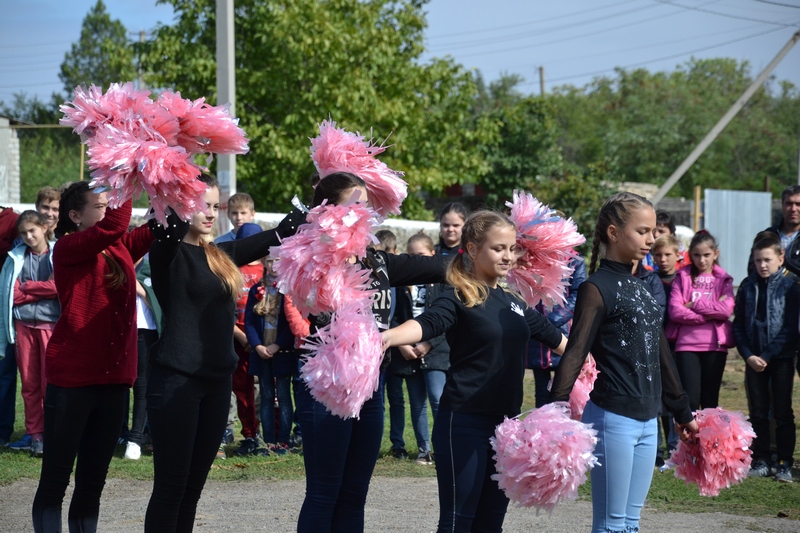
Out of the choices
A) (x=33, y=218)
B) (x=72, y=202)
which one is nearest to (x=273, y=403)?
(x=33, y=218)

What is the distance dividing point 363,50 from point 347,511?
14.2 m

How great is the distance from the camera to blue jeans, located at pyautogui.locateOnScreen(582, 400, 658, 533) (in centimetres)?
372

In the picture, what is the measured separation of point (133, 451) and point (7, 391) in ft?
4.75

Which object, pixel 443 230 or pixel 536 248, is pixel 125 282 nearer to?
pixel 536 248

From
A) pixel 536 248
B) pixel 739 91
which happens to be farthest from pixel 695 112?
pixel 536 248

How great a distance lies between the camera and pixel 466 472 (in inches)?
148

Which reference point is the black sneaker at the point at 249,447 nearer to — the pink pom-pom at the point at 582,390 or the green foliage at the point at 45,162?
the pink pom-pom at the point at 582,390

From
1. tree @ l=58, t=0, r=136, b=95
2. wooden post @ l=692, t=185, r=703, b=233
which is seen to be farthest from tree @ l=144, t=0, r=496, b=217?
tree @ l=58, t=0, r=136, b=95

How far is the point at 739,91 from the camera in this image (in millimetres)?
60812

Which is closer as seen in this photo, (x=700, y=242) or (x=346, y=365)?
(x=346, y=365)

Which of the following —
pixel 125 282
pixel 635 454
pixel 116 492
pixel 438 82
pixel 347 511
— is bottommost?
pixel 116 492

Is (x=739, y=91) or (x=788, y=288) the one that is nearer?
(x=788, y=288)

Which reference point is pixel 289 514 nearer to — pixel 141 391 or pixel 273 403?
pixel 273 403

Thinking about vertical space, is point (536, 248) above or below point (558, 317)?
above
